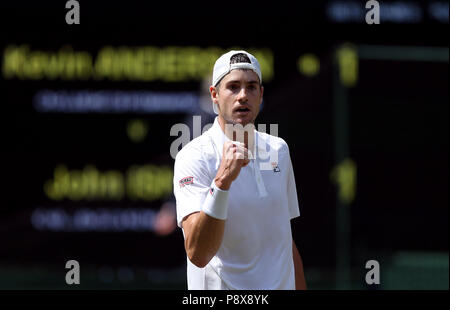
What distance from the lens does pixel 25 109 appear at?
23.9ft

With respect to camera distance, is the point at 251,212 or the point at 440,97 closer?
the point at 251,212

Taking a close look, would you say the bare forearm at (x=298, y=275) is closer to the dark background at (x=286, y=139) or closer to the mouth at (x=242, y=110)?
the mouth at (x=242, y=110)

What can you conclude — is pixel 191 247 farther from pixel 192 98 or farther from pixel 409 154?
pixel 409 154

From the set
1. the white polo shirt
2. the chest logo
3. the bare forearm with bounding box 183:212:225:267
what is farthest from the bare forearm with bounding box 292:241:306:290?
the bare forearm with bounding box 183:212:225:267

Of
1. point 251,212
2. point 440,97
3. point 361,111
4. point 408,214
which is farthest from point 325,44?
point 251,212

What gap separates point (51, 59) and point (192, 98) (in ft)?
4.10

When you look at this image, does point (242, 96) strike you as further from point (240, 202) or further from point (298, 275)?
point (298, 275)

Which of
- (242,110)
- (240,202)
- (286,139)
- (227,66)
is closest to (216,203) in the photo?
(240,202)

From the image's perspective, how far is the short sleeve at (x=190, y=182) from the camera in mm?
3451

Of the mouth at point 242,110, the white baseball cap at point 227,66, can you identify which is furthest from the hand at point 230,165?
the white baseball cap at point 227,66

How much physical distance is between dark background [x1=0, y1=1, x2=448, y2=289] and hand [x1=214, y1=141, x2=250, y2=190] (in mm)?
4055

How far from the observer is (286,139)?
735 centimetres

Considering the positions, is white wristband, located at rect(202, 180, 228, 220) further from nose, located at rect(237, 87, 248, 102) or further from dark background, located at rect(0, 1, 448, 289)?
dark background, located at rect(0, 1, 448, 289)

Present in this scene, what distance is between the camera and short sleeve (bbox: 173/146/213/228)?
3451mm
